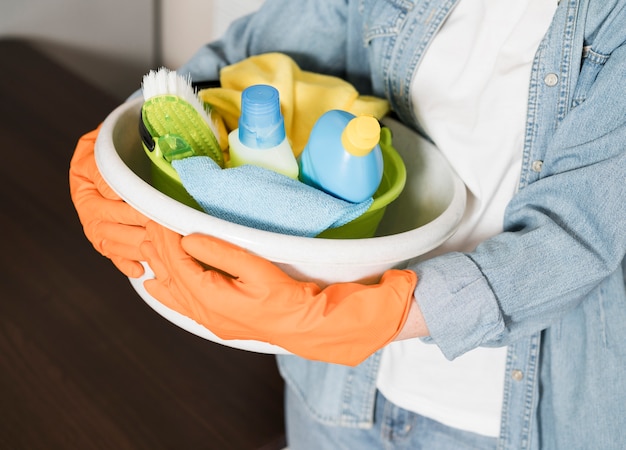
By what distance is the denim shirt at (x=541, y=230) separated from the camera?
580mm

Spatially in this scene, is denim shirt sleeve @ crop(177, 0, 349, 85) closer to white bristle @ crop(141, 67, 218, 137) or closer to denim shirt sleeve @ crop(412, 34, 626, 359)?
white bristle @ crop(141, 67, 218, 137)

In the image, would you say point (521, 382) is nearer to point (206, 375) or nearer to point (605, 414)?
point (605, 414)

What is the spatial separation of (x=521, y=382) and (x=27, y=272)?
61cm

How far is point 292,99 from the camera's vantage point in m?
0.67

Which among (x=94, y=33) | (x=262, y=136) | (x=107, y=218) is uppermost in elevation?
(x=262, y=136)

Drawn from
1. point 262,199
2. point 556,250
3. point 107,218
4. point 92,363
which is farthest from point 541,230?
point 92,363

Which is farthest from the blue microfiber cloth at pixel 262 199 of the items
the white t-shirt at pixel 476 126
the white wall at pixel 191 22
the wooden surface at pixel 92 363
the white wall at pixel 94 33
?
the white wall at pixel 94 33

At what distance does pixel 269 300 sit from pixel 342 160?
4.9 inches

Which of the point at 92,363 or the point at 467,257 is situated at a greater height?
the point at 467,257

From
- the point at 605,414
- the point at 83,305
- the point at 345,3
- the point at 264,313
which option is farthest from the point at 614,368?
the point at 83,305

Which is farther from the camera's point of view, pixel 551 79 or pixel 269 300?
pixel 551 79

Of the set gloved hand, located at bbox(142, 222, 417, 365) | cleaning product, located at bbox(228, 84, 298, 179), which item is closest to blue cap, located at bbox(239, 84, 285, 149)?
cleaning product, located at bbox(228, 84, 298, 179)

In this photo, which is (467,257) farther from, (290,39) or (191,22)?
(191,22)

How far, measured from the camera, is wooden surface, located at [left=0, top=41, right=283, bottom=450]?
2.43ft
